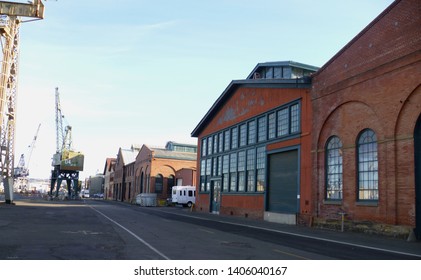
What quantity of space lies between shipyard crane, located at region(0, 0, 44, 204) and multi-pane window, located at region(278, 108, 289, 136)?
23221 mm

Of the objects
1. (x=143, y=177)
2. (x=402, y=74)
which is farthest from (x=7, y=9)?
(x=143, y=177)

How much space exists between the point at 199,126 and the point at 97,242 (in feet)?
112

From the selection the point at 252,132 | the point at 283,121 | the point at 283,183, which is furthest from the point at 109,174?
the point at 283,183

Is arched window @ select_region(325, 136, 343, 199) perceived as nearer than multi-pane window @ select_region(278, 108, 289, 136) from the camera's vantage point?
Yes

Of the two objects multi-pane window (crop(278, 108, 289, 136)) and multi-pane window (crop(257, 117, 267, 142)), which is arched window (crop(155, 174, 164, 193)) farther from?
multi-pane window (crop(278, 108, 289, 136))

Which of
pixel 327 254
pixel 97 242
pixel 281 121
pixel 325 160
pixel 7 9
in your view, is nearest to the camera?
pixel 327 254

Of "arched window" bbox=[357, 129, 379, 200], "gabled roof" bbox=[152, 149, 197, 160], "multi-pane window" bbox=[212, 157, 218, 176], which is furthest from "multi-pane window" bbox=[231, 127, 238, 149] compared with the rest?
"gabled roof" bbox=[152, 149, 197, 160]

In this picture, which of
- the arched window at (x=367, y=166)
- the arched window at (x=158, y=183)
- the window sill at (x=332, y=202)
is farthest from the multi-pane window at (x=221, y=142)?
the arched window at (x=158, y=183)

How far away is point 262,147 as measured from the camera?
33.1 metres

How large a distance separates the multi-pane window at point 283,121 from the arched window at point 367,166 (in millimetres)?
8042

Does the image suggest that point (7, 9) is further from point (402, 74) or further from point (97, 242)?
point (402, 74)

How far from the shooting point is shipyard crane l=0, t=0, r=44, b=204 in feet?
121

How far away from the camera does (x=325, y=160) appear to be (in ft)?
82.0

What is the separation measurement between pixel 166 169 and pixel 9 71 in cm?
3537
